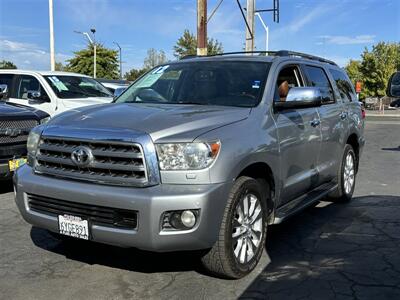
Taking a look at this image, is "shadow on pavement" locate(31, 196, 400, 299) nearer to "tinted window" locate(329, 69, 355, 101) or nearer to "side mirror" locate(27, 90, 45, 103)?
"tinted window" locate(329, 69, 355, 101)

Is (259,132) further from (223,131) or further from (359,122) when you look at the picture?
(359,122)

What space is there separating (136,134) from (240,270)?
4.54 feet

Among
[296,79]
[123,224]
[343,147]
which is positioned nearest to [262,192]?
[123,224]

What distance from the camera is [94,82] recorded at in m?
11.4

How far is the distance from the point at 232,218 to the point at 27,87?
307 inches

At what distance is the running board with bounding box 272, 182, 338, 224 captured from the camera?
4.64m

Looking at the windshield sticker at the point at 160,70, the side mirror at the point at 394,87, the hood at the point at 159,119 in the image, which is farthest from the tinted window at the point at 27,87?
the side mirror at the point at 394,87

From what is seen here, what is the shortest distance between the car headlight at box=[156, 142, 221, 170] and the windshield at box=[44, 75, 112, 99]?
22.9ft

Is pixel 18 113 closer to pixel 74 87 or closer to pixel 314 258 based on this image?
pixel 74 87

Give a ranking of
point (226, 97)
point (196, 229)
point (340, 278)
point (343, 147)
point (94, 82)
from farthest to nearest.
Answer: point (94, 82) < point (343, 147) < point (226, 97) < point (340, 278) < point (196, 229)

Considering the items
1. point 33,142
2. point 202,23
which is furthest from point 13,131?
point 202,23

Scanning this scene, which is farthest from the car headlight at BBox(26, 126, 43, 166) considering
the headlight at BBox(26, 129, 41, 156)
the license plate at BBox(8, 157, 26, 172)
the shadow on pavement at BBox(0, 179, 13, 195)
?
the shadow on pavement at BBox(0, 179, 13, 195)

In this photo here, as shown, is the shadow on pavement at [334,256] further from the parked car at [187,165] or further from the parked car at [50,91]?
the parked car at [50,91]

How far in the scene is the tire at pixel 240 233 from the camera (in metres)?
3.76
